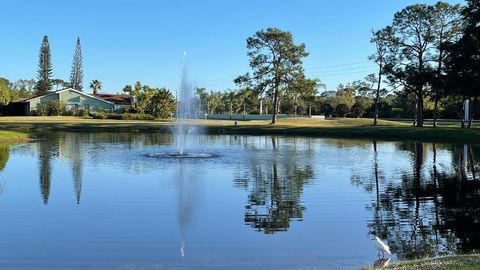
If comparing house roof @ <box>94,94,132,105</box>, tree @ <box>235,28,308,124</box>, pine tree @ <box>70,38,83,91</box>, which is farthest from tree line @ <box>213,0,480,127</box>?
pine tree @ <box>70,38,83,91</box>

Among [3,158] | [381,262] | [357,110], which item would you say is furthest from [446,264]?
[357,110]

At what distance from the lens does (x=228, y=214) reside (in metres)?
13.3

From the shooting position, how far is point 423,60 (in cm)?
5897

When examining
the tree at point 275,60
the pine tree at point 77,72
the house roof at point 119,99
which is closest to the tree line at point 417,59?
the tree at point 275,60

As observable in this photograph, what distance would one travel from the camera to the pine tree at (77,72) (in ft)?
377

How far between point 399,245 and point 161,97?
246 ft

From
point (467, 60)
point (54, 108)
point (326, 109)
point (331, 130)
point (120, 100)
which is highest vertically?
point (467, 60)

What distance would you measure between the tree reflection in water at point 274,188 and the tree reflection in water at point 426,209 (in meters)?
2.12

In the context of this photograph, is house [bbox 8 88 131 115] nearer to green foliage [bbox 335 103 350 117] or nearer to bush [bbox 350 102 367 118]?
green foliage [bbox 335 103 350 117]

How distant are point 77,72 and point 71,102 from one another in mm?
32276

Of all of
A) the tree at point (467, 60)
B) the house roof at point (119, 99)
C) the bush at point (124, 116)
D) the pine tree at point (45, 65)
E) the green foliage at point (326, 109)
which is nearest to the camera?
the tree at point (467, 60)

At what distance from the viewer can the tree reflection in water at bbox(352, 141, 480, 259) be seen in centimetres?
1061

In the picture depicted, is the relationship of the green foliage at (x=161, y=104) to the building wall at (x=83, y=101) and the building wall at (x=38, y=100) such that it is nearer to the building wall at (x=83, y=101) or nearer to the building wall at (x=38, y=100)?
the building wall at (x=83, y=101)

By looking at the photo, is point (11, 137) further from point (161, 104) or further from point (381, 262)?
point (161, 104)
